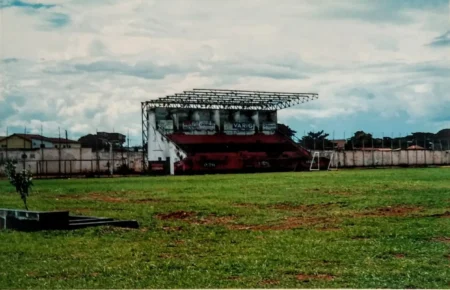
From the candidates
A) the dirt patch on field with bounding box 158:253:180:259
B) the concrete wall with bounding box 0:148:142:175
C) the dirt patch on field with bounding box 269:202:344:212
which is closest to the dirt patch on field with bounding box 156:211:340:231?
the dirt patch on field with bounding box 269:202:344:212

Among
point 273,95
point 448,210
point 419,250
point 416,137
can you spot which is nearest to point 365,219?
point 448,210

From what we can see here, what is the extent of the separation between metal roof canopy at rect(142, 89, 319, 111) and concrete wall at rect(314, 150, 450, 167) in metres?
8.61

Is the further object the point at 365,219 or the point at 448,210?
the point at 448,210

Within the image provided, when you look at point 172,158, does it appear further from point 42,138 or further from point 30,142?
point 30,142

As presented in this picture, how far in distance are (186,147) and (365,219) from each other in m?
49.8

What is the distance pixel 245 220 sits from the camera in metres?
18.5

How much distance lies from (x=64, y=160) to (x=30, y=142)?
12.3 feet

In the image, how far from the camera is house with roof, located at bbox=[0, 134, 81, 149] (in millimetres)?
58056

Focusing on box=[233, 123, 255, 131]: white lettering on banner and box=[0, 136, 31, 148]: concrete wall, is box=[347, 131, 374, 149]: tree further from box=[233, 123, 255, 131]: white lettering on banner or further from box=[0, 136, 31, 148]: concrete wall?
box=[0, 136, 31, 148]: concrete wall

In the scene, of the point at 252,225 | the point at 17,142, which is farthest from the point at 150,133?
the point at 252,225

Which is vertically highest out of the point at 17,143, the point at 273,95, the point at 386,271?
the point at 273,95

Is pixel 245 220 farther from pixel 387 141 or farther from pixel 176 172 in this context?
pixel 387 141

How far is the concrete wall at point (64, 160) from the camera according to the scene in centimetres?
5712

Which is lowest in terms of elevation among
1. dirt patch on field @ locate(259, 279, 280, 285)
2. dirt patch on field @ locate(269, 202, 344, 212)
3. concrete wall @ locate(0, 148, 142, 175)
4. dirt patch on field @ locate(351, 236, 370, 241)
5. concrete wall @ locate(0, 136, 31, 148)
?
dirt patch on field @ locate(259, 279, 280, 285)
